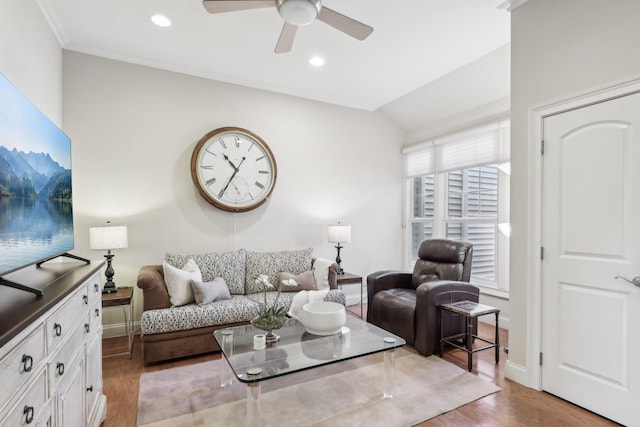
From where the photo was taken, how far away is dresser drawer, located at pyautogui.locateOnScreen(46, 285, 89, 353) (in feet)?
4.10

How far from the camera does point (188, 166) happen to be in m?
3.84

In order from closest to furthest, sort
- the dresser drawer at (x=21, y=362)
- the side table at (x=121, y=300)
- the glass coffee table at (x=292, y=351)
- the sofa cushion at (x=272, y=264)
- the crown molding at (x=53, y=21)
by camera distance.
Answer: the dresser drawer at (x=21, y=362), the glass coffee table at (x=292, y=351), the crown molding at (x=53, y=21), the side table at (x=121, y=300), the sofa cushion at (x=272, y=264)

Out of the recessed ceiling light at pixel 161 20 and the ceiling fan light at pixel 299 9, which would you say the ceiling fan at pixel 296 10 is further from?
the recessed ceiling light at pixel 161 20

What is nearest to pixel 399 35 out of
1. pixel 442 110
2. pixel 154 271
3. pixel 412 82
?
pixel 412 82

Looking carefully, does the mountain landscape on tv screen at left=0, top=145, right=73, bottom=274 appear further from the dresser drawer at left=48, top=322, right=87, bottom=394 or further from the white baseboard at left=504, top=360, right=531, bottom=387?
the white baseboard at left=504, top=360, right=531, bottom=387

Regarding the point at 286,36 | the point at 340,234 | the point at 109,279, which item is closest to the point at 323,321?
the point at 340,234

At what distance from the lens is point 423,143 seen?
4895 mm

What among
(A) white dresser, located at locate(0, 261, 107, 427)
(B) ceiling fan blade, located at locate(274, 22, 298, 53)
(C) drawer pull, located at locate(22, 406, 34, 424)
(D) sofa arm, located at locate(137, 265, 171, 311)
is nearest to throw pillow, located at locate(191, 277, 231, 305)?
(D) sofa arm, located at locate(137, 265, 171, 311)

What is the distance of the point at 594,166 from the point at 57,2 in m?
4.15

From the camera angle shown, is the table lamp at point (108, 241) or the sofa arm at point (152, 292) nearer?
the sofa arm at point (152, 292)

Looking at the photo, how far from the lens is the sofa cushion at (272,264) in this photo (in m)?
3.79

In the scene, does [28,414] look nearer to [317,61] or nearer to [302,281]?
[302,281]

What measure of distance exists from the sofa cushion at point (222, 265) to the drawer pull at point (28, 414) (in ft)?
8.03

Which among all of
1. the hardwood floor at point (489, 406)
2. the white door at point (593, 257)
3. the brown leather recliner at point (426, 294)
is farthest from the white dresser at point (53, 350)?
the white door at point (593, 257)
